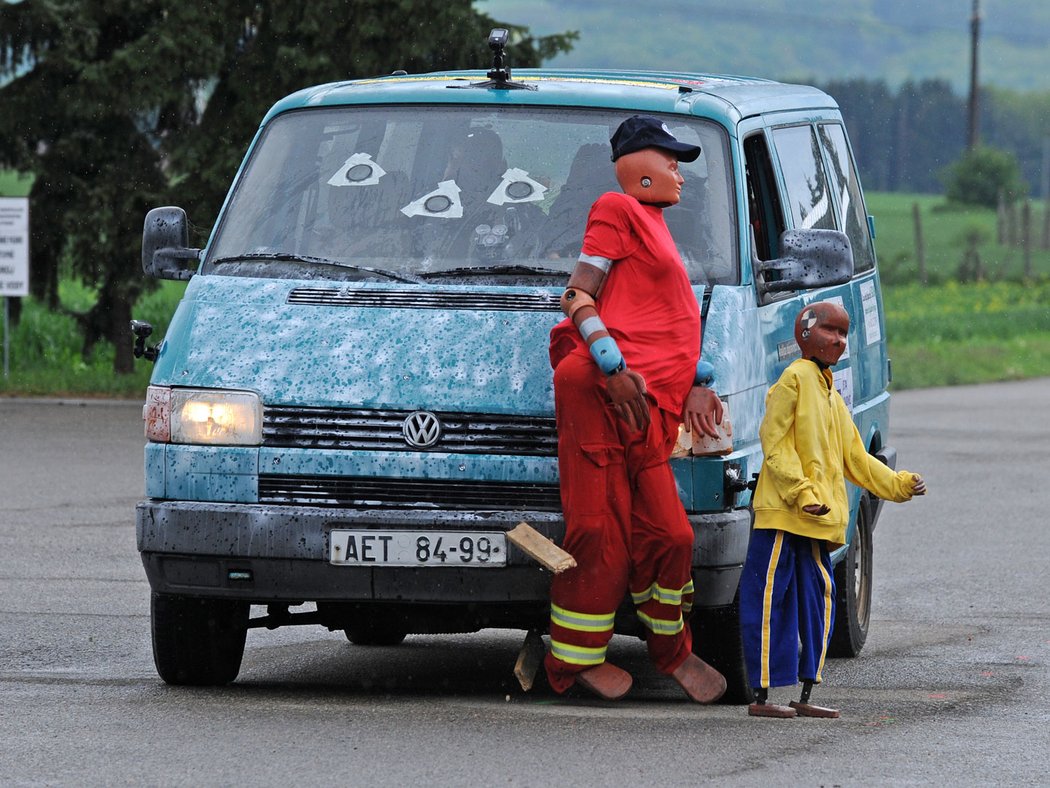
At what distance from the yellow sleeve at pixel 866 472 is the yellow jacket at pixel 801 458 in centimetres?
8

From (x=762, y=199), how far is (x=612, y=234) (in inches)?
57.4

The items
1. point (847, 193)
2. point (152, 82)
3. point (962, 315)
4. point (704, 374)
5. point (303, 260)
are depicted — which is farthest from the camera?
point (962, 315)

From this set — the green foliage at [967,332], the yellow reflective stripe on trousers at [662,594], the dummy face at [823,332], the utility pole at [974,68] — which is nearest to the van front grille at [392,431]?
the yellow reflective stripe on trousers at [662,594]

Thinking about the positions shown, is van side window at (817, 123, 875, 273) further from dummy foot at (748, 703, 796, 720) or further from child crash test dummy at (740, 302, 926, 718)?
dummy foot at (748, 703, 796, 720)

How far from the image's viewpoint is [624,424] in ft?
22.4

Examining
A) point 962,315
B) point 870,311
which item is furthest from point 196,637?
point 962,315

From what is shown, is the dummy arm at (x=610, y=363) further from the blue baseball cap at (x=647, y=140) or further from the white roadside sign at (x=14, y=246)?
the white roadside sign at (x=14, y=246)

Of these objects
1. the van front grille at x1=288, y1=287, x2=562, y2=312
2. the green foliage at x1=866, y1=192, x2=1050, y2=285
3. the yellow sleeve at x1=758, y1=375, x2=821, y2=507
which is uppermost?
the van front grille at x1=288, y1=287, x2=562, y2=312

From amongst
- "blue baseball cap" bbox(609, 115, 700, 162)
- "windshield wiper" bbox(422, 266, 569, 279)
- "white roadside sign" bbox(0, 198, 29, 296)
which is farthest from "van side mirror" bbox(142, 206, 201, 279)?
"white roadside sign" bbox(0, 198, 29, 296)

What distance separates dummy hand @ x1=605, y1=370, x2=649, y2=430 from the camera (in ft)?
22.2

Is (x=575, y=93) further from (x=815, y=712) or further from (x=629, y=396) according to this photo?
(x=815, y=712)

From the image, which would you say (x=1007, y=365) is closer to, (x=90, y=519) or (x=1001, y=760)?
(x=90, y=519)

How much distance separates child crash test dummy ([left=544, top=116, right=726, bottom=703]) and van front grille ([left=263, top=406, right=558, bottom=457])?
0.17 meters

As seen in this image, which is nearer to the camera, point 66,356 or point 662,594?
point 662,594
